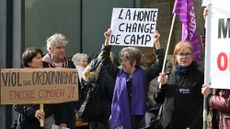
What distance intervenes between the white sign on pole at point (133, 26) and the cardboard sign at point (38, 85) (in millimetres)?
1031

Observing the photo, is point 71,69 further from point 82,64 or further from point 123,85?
point 82,64

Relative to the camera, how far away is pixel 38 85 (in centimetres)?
590

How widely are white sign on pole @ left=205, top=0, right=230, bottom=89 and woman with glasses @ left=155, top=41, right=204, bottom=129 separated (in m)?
0.52

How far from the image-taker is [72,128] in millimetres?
6164

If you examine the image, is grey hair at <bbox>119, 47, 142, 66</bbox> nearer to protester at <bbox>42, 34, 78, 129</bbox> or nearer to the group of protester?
the group of protester

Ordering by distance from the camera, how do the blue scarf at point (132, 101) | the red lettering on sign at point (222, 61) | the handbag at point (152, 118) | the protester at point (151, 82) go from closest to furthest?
the red lettering on sign at point (222, 61)
the handbag at point (152, 118)
the blue scarf at point (132, 101)
the protester at point (151, 82)

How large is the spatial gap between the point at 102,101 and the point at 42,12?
16.9 feet

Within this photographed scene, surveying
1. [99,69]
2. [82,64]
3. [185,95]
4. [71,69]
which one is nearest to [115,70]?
[99,69]

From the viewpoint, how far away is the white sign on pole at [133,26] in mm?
6758

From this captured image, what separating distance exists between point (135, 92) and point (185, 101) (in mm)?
828

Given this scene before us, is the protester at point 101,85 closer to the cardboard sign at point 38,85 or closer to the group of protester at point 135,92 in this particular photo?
the group of protester at point 135,92

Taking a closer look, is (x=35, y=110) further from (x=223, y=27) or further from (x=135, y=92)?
(x=223, y=27)

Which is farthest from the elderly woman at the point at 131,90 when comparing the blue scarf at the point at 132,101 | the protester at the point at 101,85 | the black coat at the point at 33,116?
the black coat at the point at 33,116

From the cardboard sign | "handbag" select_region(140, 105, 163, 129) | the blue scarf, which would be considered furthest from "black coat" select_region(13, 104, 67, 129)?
"handbag" select_region(140, 105, 163, 129)
